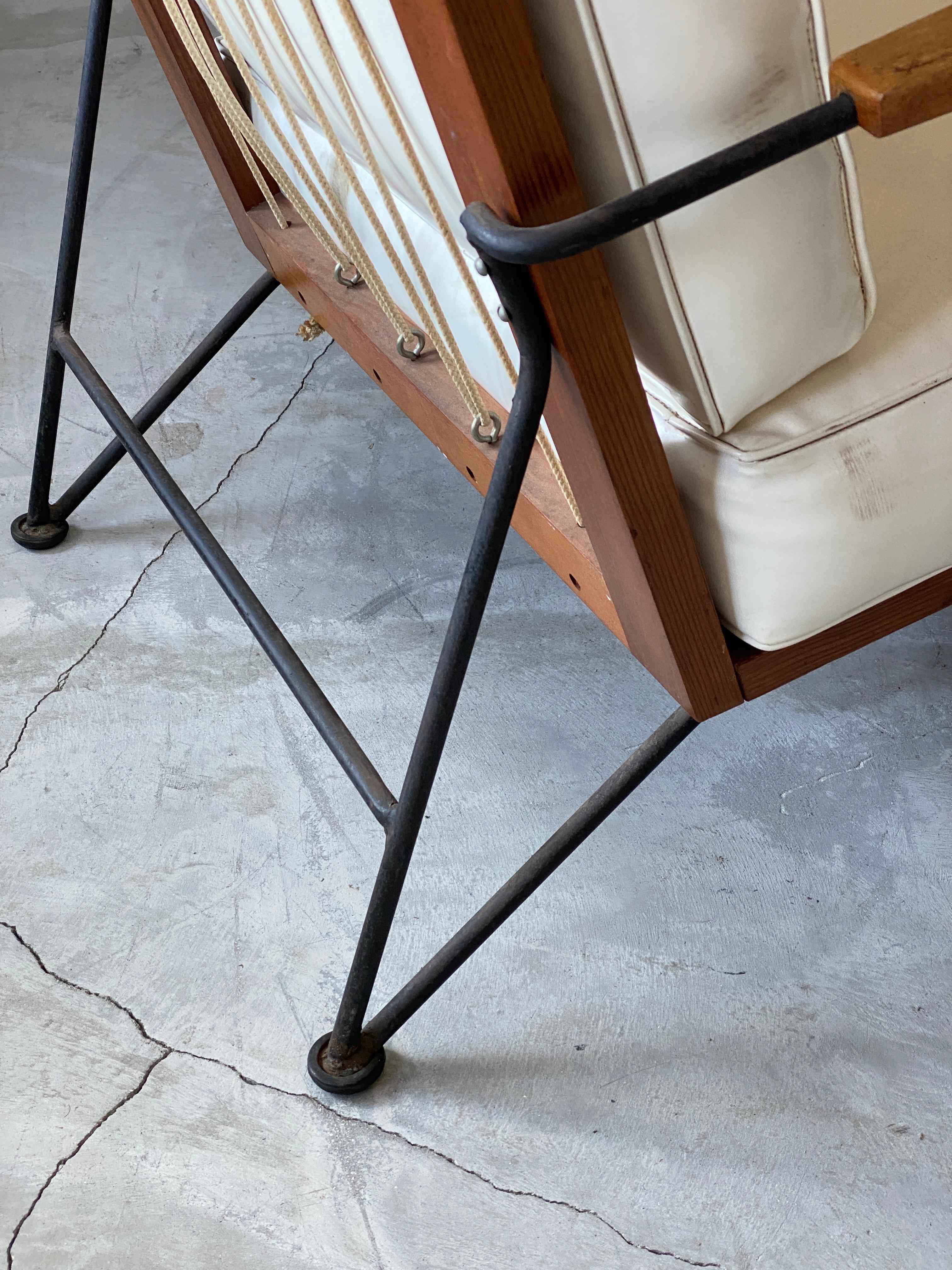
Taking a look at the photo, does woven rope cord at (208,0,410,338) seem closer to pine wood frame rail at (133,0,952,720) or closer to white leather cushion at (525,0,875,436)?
pine wood frame rail at (133,0,952,720)

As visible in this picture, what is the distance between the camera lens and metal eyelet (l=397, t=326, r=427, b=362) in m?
1.29

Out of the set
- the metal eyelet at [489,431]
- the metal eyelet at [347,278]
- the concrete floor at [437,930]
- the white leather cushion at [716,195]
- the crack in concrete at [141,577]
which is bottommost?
the concrete floor at [437,930]

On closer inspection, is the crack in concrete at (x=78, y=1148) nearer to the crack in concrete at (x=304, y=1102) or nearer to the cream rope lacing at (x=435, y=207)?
the crack in concrete at (x=304, y=1102)

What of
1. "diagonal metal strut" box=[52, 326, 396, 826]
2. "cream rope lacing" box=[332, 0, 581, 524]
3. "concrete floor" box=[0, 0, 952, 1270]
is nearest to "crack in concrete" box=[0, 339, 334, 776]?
"concrete floor" box=[0, 0, 952, 1270]

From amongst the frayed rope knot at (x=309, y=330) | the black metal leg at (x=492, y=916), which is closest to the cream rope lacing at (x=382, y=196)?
the black metal leg at (x=492, y=916)

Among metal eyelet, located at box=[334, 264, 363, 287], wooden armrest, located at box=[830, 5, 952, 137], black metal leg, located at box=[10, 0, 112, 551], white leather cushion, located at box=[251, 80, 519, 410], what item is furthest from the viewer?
black metal leg, located at box=[10, 0, 112, 551]

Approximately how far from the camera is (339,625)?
5.96ft

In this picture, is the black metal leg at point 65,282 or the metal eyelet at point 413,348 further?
the black metal leg at point 65,282

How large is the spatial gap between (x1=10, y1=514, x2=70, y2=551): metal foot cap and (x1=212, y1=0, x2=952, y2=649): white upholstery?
119 cm

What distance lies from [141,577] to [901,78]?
155cm

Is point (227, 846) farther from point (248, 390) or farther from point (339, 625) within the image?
point (248, 390)

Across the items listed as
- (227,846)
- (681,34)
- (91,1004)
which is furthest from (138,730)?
(681,34)

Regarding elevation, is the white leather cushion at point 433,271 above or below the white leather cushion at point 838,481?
above

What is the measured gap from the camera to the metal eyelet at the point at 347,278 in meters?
1.42
